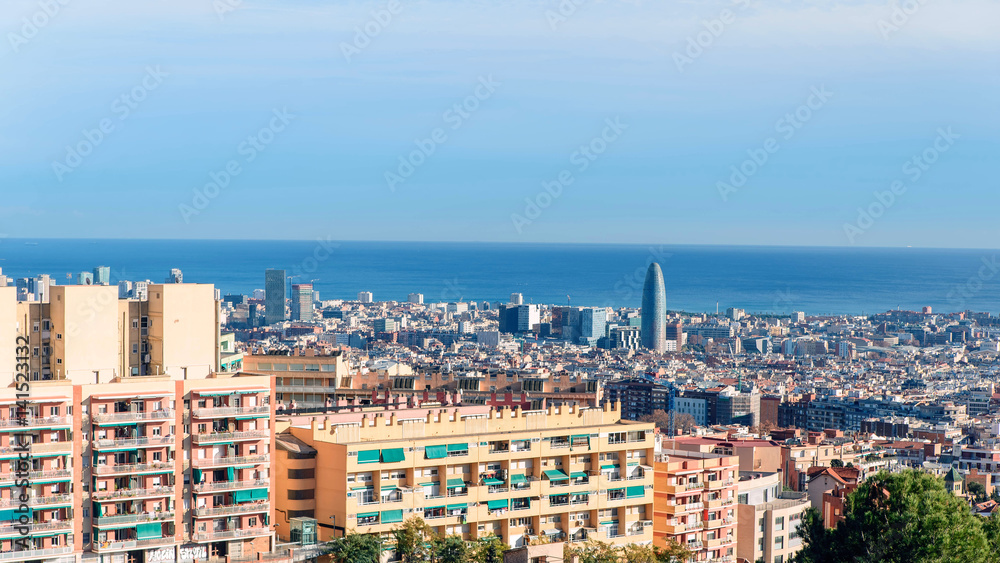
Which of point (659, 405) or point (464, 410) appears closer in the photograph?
point (464, 410)

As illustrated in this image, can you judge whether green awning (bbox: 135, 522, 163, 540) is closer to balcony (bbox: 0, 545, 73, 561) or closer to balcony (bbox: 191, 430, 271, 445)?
balcony (bbox: 0, 545, 73, 561)

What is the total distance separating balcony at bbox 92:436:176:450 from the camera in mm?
17859

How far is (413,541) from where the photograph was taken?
18562mm

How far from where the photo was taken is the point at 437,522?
19.5 m

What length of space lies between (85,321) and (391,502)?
5.16m

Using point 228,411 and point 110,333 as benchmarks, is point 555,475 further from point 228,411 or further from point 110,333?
point 110,333

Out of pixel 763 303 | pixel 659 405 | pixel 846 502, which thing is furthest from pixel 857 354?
pixel 846 502

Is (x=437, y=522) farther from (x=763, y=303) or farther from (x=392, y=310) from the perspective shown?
(x=763, y=303)

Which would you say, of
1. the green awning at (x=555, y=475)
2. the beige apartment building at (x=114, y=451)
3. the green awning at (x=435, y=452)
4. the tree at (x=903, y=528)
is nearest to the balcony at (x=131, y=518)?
the beige apartment building at (x=114, y=451)

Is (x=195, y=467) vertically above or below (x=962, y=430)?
above

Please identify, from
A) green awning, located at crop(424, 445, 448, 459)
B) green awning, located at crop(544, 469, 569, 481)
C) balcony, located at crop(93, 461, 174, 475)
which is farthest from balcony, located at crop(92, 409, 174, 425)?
green awning, located at crop(544, 469, 569, 481)

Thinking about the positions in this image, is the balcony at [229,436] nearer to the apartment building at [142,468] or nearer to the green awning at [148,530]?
the apartment building at [142,468]

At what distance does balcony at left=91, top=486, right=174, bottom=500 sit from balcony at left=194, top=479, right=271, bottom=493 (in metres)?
0.40

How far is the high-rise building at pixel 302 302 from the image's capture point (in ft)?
405
